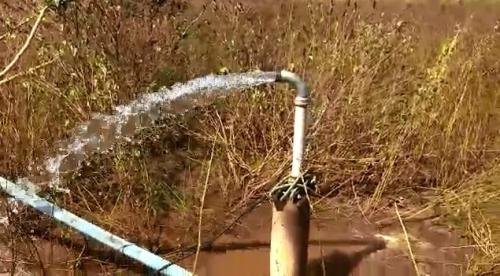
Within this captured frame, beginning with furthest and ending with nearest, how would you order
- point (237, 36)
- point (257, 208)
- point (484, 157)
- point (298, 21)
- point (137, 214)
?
point (298, 21) < point (237, 36) < point (484, 157) < point (257, 208) < point (137, 214)

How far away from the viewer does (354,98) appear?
4.01 m

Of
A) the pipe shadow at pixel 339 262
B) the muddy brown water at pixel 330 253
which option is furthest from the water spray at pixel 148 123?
the pipe shadow at pixel 339 262

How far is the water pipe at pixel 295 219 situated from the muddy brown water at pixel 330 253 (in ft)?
1.95

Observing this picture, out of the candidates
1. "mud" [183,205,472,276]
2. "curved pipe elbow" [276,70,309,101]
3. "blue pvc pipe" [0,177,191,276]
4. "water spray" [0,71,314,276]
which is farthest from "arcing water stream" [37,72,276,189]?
"curved pipe elbow" [276,70,309,101]

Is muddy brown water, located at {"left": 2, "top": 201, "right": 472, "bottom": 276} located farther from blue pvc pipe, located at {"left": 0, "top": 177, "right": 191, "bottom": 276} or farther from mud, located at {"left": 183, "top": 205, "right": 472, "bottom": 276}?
blue pvc pipe, located at {"left": 0, "top": 177, "right": 191, "bottom": 276}

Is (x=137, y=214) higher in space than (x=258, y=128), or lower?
lower

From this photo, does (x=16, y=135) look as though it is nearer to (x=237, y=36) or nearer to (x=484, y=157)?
(x=237, y=36)

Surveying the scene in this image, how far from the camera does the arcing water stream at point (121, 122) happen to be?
3.81 m

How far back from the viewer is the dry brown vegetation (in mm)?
3738

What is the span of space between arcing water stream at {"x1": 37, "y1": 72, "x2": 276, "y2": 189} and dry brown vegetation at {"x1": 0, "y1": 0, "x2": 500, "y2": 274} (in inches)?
2.2

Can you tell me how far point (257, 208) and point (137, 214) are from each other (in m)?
0.62

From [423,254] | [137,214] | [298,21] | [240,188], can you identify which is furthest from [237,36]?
[423,254]

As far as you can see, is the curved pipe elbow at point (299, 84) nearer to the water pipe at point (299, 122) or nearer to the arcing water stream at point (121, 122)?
the water pipe at point (299, 122)

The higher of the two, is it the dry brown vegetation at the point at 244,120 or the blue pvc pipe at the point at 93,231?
the dry brown vegetation at the point at 244,120
